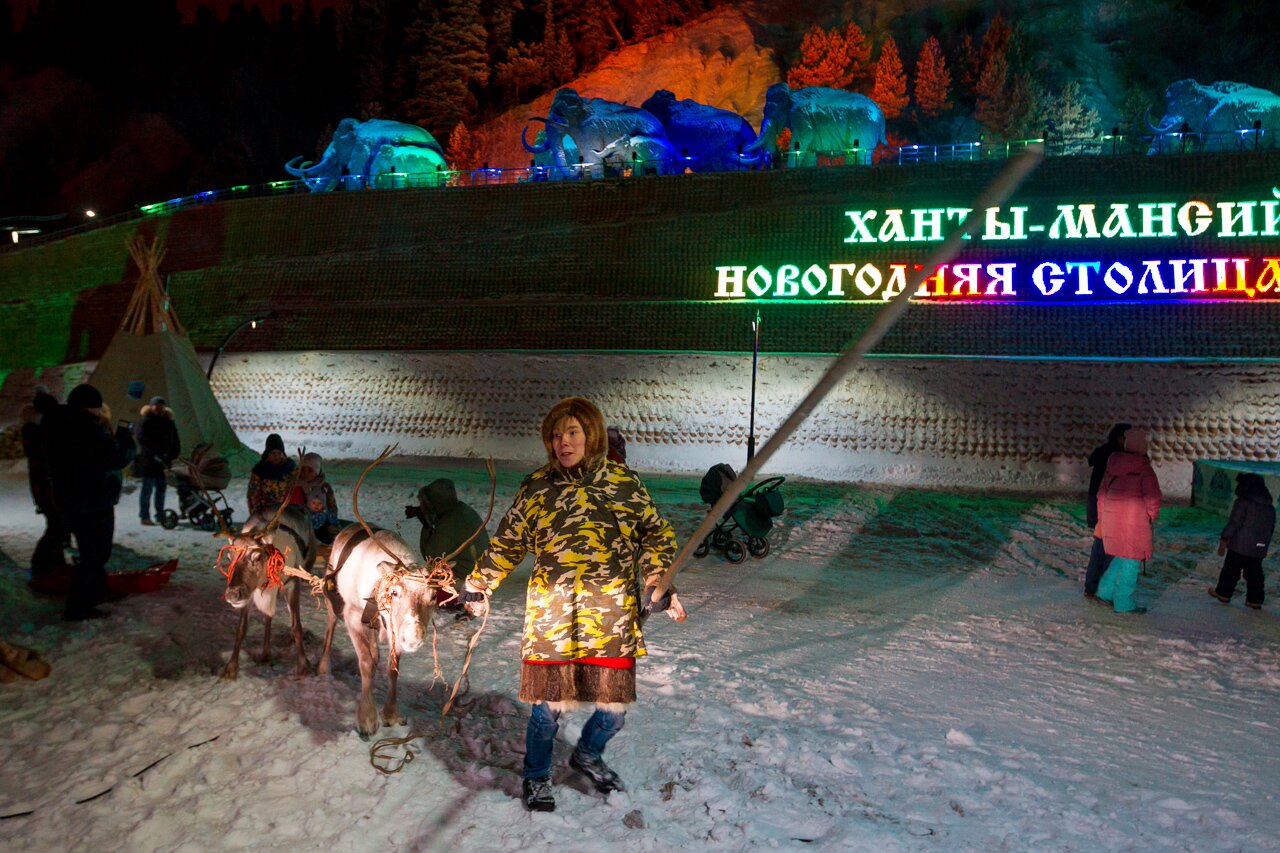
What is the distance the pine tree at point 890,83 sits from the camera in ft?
161

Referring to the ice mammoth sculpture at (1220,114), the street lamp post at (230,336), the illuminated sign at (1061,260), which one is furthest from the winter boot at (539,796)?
the ice mammoth sculpture at (1220,114)

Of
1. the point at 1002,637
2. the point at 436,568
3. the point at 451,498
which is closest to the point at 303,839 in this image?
the point at 436,568

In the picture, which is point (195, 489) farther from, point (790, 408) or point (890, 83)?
point (890, 83)

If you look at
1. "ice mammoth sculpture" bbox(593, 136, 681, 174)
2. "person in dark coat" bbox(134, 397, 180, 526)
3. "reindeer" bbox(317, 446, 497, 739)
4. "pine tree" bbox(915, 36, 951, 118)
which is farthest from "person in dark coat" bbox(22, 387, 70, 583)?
"pine tree" bbox(915, 36, 951, 118)

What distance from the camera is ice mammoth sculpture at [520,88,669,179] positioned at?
1348 inches

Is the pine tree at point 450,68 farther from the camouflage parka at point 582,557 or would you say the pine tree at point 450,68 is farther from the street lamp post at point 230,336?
the camouflage parka at point 582,557

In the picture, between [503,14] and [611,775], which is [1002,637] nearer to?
[611,775]

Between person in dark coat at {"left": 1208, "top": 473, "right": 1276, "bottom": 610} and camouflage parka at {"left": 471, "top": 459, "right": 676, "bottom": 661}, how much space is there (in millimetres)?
7280

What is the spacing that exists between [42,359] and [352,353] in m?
16.1

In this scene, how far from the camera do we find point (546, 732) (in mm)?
4113

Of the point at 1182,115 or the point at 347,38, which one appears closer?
the point at 1182,115

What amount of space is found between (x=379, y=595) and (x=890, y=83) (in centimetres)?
5018

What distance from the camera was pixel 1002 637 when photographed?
313 inches

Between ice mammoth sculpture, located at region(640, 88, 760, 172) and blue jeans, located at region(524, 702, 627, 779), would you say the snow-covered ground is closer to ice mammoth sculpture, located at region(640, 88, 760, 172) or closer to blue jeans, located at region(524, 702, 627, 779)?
blue jeans, located at region(524, 702, 627, 779)
